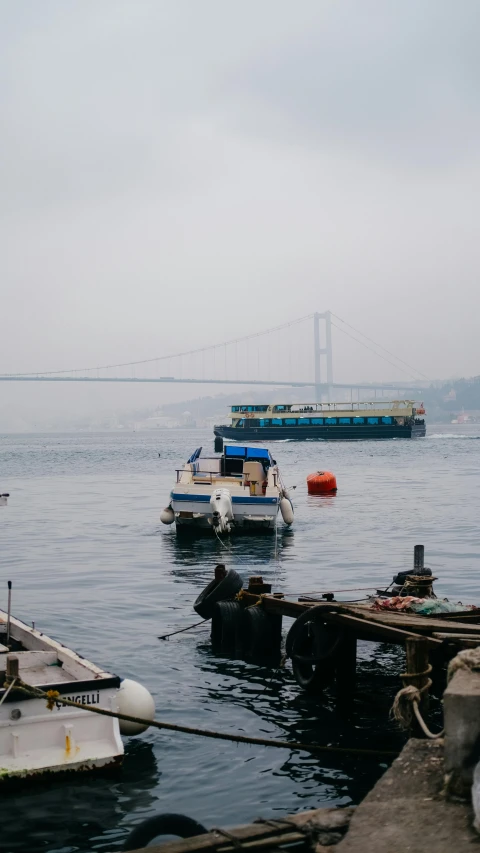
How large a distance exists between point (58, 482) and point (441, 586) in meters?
40.7

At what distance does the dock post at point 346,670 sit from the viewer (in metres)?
11.2

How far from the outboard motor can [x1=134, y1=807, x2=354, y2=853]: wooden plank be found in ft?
71.1

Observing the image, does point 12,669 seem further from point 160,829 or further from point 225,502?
point 225,502

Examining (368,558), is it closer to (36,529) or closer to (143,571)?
(143,571)

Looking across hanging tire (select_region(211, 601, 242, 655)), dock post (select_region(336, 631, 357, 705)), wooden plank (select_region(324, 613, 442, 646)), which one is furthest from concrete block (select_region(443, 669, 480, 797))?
hanging tire (select_region(211, 601, 242, 655))

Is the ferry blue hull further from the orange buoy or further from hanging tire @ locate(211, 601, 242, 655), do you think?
hanging tire @ locate(211, 601, 242, 655)

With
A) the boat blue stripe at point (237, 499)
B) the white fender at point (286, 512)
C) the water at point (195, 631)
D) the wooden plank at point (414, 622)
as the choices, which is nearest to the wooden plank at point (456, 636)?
the wooden plank at point (414, 622)

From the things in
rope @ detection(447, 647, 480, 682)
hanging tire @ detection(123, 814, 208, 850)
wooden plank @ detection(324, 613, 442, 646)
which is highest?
rope @ detection(447, 647, 480, 682)

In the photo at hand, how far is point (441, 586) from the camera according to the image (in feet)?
62.3

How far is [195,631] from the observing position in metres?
14.9

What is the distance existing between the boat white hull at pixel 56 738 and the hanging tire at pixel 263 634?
4711 mm

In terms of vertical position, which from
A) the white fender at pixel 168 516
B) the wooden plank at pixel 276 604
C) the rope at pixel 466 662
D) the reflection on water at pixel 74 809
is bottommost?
the reflection on water at pixel 74 809

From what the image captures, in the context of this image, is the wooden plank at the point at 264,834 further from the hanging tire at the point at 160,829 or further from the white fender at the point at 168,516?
the white fender at the point at 168,516

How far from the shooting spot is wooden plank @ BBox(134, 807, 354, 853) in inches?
211
